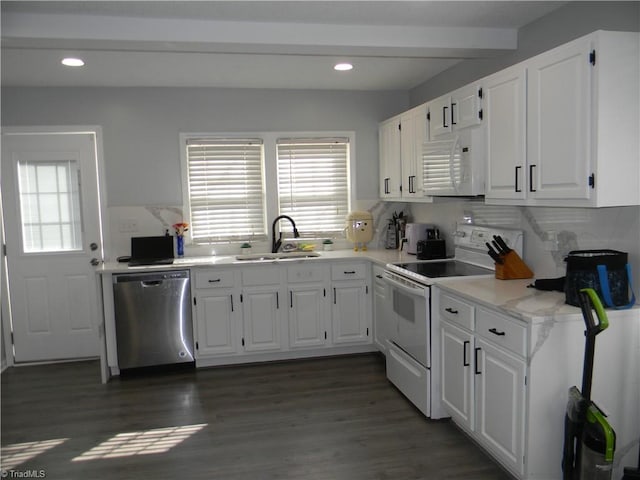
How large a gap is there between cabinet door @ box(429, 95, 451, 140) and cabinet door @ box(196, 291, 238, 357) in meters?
2.17

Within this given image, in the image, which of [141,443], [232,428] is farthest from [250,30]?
[141,443]

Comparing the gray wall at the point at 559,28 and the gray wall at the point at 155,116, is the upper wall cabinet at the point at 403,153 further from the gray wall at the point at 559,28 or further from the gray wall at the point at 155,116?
the gray wall at the point at 155,116

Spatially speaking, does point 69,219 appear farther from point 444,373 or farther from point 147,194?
point 444,373

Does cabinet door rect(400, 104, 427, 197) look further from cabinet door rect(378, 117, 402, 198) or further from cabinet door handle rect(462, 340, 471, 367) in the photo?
cabinet door handle rect(462, 340, 471, 367)

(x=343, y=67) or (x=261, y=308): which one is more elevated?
(x=343, y=67)

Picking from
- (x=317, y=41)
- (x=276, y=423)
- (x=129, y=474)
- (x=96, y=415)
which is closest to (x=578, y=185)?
(x=317, y=41)

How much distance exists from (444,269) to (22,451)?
9.68 feet

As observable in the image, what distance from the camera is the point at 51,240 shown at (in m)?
4.80

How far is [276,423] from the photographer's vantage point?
3.40 meters

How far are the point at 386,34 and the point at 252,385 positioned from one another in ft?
9.09

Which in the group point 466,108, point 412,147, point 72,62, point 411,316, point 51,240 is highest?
point 72,62

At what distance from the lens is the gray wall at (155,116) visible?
4688 millimetres

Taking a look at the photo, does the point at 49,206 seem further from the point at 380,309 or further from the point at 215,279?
the point at 380,309

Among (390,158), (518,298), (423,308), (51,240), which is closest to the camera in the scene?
(518,298)
